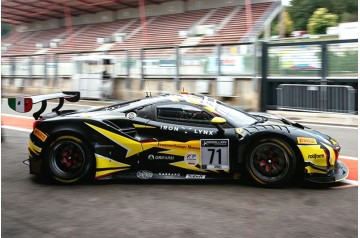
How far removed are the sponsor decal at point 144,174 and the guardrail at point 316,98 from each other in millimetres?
7125

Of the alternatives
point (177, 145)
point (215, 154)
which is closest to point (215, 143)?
point (215, 154)

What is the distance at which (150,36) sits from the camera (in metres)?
37.3

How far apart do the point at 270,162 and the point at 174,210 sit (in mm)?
1445

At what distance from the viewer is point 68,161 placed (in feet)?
18.2

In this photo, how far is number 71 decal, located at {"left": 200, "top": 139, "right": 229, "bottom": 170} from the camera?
517 centimetres

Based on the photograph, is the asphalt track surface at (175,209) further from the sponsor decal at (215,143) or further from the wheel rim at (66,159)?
the sponsor decal at (215,143)

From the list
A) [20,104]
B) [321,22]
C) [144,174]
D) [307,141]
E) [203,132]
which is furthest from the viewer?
[321,22]

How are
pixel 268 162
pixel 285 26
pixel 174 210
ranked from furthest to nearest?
pixel 285 26, pixel 268 162, pixel 174 210

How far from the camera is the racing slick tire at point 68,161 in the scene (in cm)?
545

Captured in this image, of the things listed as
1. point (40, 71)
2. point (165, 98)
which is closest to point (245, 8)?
point (40, 71)

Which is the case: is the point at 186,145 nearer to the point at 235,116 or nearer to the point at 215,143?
the point at 215,143

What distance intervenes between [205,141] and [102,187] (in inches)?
56.3

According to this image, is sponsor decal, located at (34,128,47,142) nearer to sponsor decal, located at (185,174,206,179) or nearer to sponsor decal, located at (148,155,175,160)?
sponsor decal, located at (148,155,175,160)

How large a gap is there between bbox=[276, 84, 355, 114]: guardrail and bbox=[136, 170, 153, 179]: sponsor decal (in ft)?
23.4
